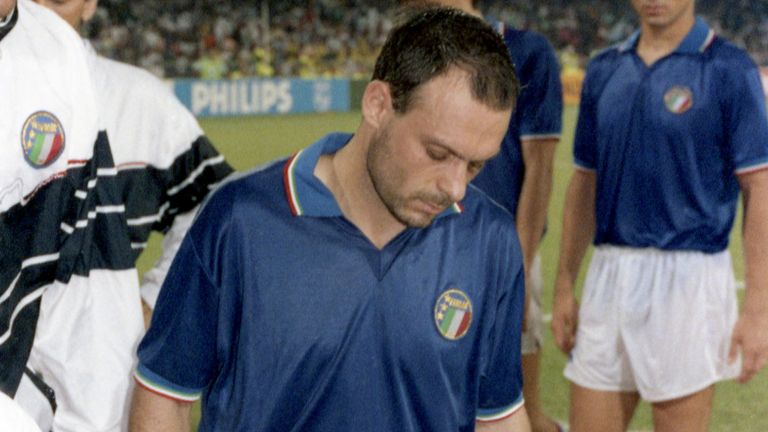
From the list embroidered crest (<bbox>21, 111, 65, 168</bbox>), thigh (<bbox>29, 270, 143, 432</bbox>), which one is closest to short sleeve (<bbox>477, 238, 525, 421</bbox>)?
thigh (<bbox>29, 270, 143, 432</bbox>)

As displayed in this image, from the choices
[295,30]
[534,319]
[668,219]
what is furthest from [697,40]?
[295,30]

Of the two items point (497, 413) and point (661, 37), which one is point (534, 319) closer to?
point (661, 37)

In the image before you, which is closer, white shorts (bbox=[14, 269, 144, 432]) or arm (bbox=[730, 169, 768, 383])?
white shorts (bbox=[14, 269, 144, 432])

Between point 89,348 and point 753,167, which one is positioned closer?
point 89,348

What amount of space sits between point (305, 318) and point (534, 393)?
2395 millimetres

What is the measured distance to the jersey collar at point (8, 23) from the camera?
2023 millimetres

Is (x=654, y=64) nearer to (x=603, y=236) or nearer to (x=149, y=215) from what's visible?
(x=603, y=236)

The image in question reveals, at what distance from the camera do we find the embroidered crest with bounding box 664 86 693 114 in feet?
10.5

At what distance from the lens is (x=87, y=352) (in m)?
2.27

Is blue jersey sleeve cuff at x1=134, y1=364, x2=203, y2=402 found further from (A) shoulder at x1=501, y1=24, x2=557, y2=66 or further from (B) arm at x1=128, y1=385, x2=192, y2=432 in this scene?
(A) shoulder at x1=501, y1=24, x2=557, y2=66

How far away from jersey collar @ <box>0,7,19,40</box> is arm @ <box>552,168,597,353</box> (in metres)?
1.99

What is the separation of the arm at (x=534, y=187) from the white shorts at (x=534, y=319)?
0.34 meters

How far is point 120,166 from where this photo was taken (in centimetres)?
283

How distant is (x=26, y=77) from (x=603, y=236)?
197cm
